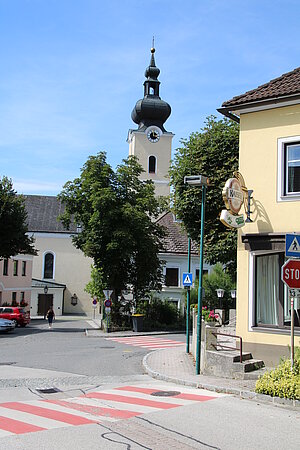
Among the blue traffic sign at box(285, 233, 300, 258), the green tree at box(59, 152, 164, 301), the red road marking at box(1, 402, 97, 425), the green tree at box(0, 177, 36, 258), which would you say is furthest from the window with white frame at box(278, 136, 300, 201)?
the green tree at box(0, 177, 36, 258)

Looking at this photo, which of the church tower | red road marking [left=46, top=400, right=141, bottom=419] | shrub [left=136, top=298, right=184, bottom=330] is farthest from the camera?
the church tower

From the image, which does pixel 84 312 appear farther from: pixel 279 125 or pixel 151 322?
pixel 279 125

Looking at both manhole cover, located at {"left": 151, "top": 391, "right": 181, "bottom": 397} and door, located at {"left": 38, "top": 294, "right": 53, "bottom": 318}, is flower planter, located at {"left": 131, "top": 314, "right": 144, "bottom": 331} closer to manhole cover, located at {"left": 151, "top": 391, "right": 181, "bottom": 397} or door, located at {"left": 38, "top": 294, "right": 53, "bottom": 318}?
manhole cover, located at {"left": 151, "top": 391, "right": 181, "bottom": 397}

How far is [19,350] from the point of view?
872 inches

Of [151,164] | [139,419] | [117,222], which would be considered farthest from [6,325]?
[151,164]

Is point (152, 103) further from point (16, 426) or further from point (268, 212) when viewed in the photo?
point (16, 426)

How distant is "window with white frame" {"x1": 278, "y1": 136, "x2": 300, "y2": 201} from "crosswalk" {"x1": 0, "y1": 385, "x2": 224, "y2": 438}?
18.1 ft

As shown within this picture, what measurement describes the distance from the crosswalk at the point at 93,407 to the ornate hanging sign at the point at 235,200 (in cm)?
414

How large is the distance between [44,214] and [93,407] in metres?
60.1

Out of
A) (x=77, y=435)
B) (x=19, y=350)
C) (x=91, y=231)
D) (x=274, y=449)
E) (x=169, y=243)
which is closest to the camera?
(x=274, y=449)

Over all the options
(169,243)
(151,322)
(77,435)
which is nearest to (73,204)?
(151,322)

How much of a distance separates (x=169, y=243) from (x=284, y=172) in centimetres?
3243

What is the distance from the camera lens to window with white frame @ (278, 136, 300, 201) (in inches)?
557

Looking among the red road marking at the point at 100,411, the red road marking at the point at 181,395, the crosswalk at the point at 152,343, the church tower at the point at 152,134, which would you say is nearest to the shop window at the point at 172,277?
the crosswalk at the point at 152,343
